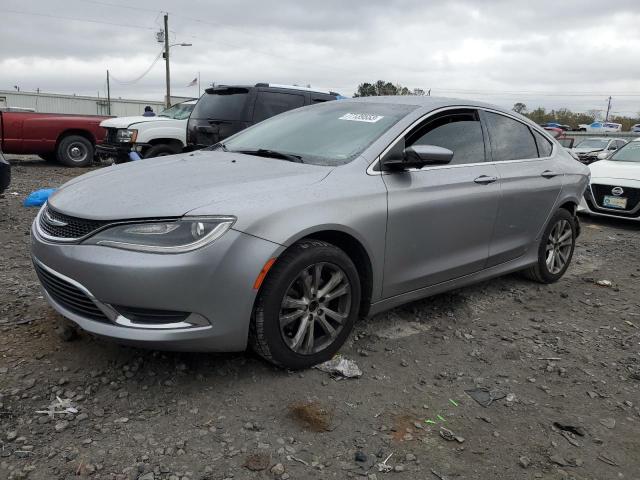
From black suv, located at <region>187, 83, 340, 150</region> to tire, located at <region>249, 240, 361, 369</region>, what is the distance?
18.2 feet

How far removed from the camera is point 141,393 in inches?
109

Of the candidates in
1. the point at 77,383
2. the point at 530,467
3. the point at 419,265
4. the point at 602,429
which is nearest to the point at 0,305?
the point at 77,383

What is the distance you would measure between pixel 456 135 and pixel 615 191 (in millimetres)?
5818

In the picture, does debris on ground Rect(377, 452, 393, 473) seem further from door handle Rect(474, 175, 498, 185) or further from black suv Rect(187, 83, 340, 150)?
black suv Rect(187, 83, 340, 150)

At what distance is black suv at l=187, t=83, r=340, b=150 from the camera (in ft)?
27.2

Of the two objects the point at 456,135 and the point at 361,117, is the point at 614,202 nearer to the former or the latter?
the point at 456,135

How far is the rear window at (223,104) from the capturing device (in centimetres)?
834

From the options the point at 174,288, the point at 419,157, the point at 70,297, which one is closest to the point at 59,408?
the point at 70,297

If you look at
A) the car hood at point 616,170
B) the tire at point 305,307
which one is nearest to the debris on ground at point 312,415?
the tire at point 305,307

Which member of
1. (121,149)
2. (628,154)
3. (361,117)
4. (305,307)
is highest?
(361,117)

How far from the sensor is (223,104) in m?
8.50

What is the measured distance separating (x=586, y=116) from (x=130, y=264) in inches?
3174

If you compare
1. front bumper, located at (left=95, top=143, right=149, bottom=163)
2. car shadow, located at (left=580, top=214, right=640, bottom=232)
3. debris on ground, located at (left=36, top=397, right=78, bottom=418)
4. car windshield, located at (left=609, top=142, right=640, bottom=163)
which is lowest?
debris on ground, located at (left=36, top=397, right=78, bottom=418)

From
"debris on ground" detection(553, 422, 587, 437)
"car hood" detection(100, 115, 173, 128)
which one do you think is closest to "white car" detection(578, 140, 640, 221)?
"debris on ground" detection(553, 422, 587, 437)
